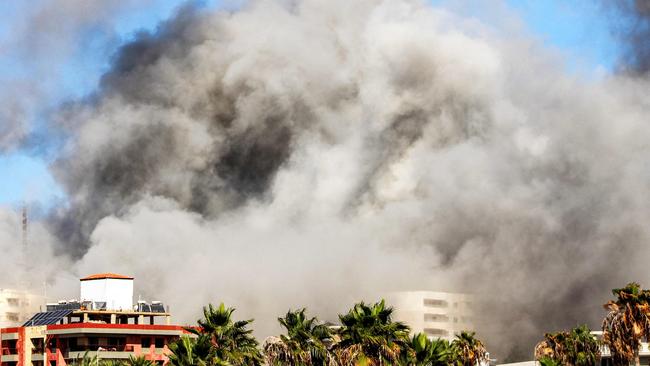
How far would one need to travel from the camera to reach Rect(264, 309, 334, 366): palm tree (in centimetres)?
9331

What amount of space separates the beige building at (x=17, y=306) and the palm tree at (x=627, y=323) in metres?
104

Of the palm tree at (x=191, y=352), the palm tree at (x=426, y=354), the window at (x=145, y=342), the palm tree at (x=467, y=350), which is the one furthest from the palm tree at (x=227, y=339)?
the window at (x=145, y=342)

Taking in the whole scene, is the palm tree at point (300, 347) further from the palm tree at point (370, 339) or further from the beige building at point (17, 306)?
the beige building at point (17, 306)

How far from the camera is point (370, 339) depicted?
3310 inches

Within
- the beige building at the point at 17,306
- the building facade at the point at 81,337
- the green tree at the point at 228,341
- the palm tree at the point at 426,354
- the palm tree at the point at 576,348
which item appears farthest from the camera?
the beige building at the point at 17,306

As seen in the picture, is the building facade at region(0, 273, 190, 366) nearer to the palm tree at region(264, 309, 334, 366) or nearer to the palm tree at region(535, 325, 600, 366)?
the palm tree at region(535, 325, 600, 366)

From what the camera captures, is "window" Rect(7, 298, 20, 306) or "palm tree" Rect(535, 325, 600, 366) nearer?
"palm tree" Rect(535, 325, 600, 366)

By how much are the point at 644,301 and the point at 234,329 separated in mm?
34345

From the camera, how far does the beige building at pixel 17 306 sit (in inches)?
7293

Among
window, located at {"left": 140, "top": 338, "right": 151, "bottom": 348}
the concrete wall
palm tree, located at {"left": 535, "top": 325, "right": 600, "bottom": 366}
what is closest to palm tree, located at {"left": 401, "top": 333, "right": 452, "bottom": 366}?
palm tree, located at {"left": 535, "top": 325, "right": 600, "bottom": 366}

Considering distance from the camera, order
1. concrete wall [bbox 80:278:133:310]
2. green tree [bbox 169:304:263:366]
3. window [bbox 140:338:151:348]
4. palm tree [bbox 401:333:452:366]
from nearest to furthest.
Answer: palm tree [bbox 401:333:452:366] → green tree [bbox 169:304:263:366] → window [bbox 140:338:151:348] → concrete wall [bbox 80:278:133:310]

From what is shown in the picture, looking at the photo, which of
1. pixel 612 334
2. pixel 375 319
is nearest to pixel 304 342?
pixel 375 319

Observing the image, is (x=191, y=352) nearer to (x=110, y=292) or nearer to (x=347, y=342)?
(x=347, y=342)

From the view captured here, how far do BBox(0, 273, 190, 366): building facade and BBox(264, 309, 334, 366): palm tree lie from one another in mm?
47636
